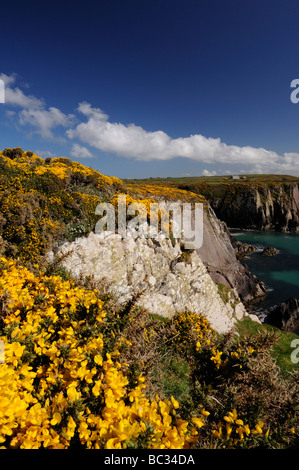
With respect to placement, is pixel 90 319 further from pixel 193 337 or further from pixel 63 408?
pixel 193 337

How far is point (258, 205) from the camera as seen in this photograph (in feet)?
238

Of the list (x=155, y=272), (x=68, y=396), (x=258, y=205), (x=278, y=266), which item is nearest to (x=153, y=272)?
(x=155, y=272)

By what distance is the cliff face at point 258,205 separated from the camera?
71.0 m

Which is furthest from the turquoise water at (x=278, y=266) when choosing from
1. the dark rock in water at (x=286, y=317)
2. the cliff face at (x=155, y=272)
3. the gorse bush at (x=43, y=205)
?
the gorse bush at (x=43, y=205)

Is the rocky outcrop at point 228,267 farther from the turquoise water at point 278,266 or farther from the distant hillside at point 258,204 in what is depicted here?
the distant hillside at point 258,204

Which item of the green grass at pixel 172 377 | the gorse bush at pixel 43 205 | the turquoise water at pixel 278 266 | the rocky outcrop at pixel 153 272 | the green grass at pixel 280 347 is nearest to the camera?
the green grass at pixel 172 377

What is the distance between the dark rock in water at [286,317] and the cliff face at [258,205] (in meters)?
54.5

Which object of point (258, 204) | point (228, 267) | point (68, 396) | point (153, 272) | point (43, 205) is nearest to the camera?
point (68, 396)

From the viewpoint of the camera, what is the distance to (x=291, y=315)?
66.6ft

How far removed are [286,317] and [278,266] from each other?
1986cm

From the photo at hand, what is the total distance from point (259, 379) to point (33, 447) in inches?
136

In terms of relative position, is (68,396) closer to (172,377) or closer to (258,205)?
(172,377)

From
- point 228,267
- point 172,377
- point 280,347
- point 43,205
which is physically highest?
point 43,205

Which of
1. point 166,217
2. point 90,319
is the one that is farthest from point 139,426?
point 166,217
